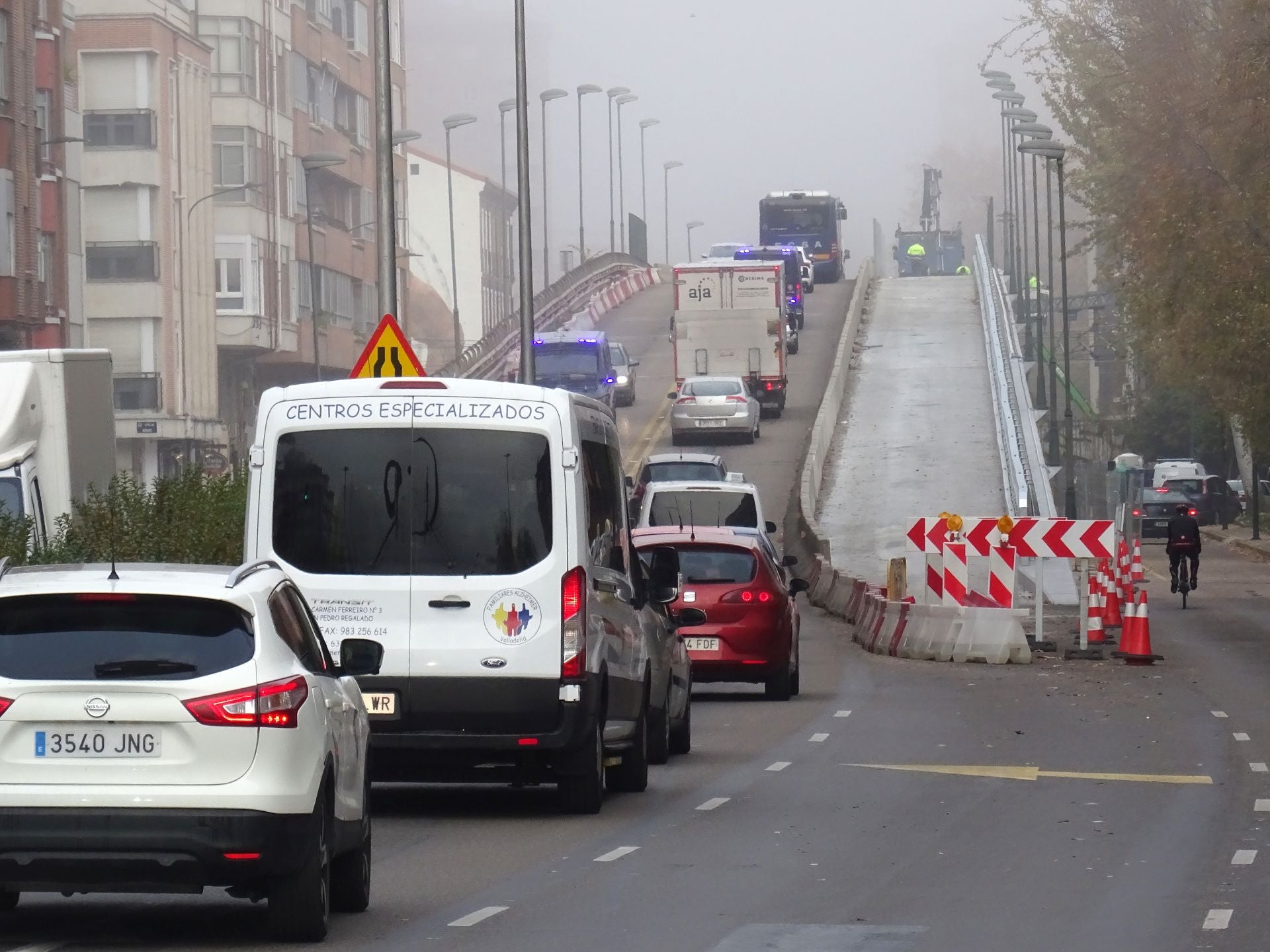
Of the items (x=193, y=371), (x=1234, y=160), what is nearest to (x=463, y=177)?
(x=193, y=371)

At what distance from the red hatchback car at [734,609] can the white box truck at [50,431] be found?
16.6ft

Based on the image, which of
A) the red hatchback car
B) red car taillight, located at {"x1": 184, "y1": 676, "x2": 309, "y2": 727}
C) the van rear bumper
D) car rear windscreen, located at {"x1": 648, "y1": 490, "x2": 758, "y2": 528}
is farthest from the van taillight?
car rear windscreen, located at {"x1": 648, "y1": 490, "x2": 758, "y2": 528}

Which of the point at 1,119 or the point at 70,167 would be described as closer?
the point at 1,119

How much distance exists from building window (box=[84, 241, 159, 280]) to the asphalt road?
176 ft

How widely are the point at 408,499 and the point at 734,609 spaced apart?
9.13 meters

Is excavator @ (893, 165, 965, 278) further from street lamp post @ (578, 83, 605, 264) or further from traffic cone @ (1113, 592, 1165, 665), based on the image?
traffic cone @ (1113, 592, 1165, 665)

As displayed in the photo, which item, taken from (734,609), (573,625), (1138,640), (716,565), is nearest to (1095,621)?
(1138,640)

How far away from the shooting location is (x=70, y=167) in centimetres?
Result: 6141

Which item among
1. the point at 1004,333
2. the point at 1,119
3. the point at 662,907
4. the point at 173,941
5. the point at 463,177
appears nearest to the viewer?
the point at 173,941

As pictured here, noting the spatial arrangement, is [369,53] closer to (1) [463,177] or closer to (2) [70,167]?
(2) [70,167]

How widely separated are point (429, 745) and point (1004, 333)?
65.1 meters

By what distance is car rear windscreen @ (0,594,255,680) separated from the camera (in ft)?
27.8

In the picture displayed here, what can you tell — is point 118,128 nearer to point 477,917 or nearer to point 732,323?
point 732,323

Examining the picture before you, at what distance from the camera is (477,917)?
9703 mm
